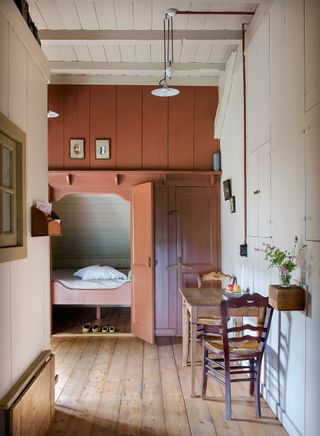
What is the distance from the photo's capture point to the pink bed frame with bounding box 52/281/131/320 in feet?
17.0

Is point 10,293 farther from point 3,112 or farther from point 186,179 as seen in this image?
point 186,179

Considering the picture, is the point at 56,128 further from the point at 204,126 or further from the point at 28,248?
the point at 28,248

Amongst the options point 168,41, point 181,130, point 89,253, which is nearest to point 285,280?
Result: point 168,41

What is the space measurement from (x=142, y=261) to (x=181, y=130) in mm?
1763

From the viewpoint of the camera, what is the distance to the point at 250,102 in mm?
3557

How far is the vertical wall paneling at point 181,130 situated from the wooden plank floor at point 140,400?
2.33m

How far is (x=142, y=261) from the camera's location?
4.76 metres

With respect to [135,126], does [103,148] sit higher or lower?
lower

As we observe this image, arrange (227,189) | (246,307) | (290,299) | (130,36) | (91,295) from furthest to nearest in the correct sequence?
(91,295)
(227,189)
(130,36)
(246,307)
(290,299)

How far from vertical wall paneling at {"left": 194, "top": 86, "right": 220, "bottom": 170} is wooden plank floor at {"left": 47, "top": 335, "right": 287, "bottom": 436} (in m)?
2.37

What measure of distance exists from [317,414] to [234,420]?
31.8 inches

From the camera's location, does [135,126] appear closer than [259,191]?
No

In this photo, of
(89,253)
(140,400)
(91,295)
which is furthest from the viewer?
(89,253)

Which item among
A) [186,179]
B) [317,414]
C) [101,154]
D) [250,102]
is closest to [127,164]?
[101,154]
